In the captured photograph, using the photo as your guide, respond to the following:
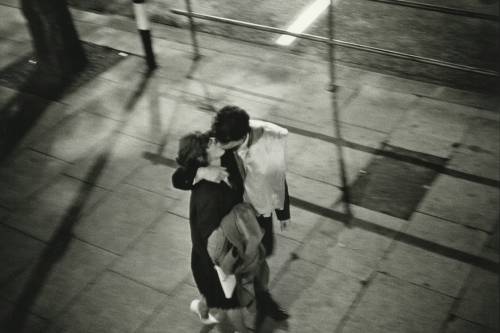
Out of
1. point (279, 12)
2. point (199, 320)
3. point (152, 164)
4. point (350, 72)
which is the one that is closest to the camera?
point (199, 320)

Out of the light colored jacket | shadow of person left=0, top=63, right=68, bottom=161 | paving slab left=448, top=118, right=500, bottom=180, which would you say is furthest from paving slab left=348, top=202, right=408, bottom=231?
shadow of person left=0, top=63, right=68, bottom=161

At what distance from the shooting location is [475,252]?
4.92 metres

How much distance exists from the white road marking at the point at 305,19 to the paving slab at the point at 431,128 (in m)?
2.35

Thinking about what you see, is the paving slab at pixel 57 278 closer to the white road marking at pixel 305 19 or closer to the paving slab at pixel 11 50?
the paving slab at pixel 11 50

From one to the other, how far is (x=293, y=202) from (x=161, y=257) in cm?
133

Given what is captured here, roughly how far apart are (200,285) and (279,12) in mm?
5929

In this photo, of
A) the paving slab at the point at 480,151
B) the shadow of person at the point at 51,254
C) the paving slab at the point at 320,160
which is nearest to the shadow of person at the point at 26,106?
the shadow of person at the point at 51,254

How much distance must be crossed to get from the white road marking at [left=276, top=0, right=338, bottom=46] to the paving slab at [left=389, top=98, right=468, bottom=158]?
2346 mm

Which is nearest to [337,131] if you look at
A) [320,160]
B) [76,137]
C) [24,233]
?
[320,160]

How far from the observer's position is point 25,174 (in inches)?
251

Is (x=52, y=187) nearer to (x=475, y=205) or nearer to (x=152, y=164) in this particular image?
(x=152, y=164)

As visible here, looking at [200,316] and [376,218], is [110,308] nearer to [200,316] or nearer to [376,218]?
[200,316]

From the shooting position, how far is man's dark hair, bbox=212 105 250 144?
3.79 m

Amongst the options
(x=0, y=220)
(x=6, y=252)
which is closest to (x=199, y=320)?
(x=6, y=252)
